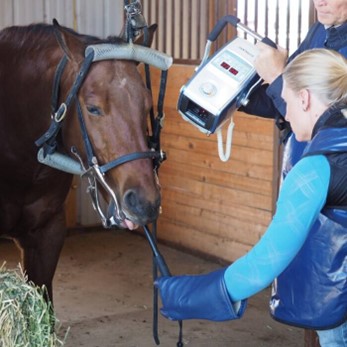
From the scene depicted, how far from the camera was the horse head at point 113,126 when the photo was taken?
8.39 ft

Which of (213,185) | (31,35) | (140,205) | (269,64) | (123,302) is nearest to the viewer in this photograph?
(269,64)

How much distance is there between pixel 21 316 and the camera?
1.98 m

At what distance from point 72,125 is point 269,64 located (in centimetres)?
77

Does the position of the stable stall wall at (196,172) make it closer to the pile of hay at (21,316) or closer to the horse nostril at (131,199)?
the horse nostril at (131,199)

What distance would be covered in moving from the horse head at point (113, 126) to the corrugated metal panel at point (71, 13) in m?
2.79

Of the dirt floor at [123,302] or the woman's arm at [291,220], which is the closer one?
the woman's arm at [291,220]

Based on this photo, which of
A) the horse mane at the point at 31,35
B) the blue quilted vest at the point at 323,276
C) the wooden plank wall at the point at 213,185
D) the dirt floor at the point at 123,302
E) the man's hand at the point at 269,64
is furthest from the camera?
the wooden plank wall at the point at 213,185

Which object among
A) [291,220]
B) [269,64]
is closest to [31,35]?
[269,64]

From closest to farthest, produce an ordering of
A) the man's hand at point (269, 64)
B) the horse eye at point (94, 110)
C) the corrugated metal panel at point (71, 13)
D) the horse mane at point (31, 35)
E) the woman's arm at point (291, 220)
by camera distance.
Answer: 1. the woman's arm at point (291, 220)
2. the man's hand at point (269, 64)
3. the horse eye at point (94, 110)
4. the horse mane at point (31, 35)
5. the corrugated metal panel at point (71, 13)

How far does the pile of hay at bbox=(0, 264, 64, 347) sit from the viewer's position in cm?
194

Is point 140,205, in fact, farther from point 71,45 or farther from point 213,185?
point 213,185

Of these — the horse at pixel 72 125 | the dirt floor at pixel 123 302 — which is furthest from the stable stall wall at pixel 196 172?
the horse at pixel 72 125

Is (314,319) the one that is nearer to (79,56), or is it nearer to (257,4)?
(79,56)

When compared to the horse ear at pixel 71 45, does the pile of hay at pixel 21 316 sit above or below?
below
